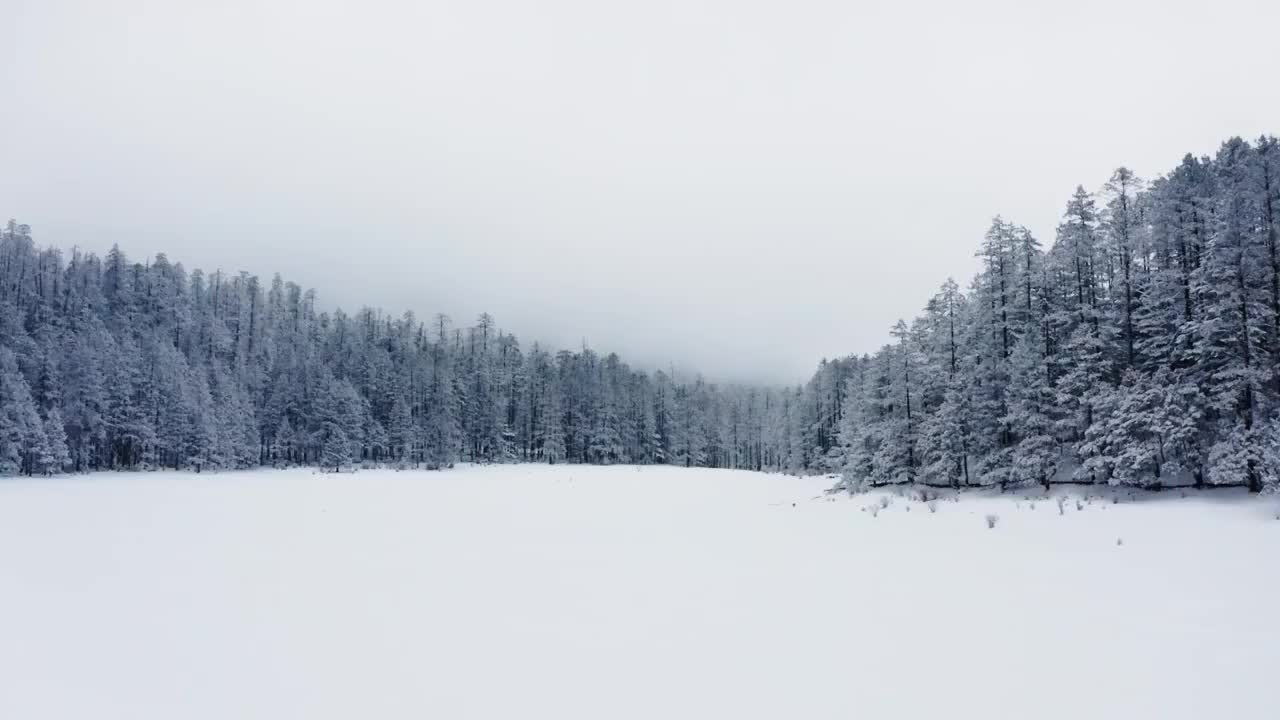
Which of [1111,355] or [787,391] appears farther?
[787,391]

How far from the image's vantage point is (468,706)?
555cm

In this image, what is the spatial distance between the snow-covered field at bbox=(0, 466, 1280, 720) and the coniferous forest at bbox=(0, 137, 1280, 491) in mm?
7400

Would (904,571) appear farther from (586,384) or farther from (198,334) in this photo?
(198,334)

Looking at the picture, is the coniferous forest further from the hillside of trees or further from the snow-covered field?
the snow-covered field

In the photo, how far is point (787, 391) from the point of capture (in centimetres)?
11281

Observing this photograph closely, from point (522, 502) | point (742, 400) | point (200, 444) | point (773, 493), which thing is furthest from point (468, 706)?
point (742, 400)

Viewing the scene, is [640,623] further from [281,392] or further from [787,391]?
[787,391]

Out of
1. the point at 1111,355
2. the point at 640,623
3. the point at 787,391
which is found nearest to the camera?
the point at 640,623

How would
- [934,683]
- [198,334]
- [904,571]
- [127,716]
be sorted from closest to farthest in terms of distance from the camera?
1. [127,716]
2. [934,683]
3. [904,571]
4. [198,334]

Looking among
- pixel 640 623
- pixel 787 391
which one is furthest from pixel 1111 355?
pixel 787 391

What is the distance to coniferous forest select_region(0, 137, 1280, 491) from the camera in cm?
2183

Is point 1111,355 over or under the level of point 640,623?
over

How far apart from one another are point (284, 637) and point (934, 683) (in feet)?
25.3

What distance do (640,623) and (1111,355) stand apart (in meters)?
28.6
